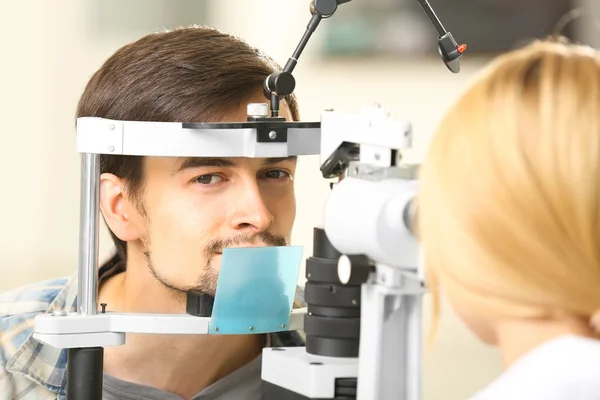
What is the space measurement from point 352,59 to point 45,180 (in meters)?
1.50

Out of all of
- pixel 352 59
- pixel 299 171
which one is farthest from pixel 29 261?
pixel 352 59

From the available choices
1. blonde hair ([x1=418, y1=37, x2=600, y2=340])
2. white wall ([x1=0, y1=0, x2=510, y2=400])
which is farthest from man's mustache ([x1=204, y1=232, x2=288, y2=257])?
white wall ([x1=0, y1=0, x2=510, y2=400])

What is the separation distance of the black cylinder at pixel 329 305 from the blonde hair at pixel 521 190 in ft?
0.53

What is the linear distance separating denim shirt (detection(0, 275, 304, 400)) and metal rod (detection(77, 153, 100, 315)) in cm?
31

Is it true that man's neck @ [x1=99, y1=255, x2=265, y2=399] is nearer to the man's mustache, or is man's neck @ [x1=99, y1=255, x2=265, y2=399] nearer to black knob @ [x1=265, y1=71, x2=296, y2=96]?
the man's mustache

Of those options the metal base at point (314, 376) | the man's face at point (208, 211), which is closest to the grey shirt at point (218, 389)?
the man's face at point (208, 211)

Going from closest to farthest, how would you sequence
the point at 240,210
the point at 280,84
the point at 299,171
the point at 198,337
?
the point at 280,84, the point at 240,210, the point at 198,337, the point at 299,171

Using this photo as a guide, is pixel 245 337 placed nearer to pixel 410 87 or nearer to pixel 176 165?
pixel 176 165

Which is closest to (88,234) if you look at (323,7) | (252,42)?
(323,7)

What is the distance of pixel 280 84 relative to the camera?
109 cm

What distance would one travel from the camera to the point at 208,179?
52.6 inches

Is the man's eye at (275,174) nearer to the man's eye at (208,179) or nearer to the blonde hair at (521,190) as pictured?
the man's eye at (208,179)

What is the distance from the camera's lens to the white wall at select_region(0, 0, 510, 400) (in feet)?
13.8

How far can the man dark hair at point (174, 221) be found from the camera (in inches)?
51.5
